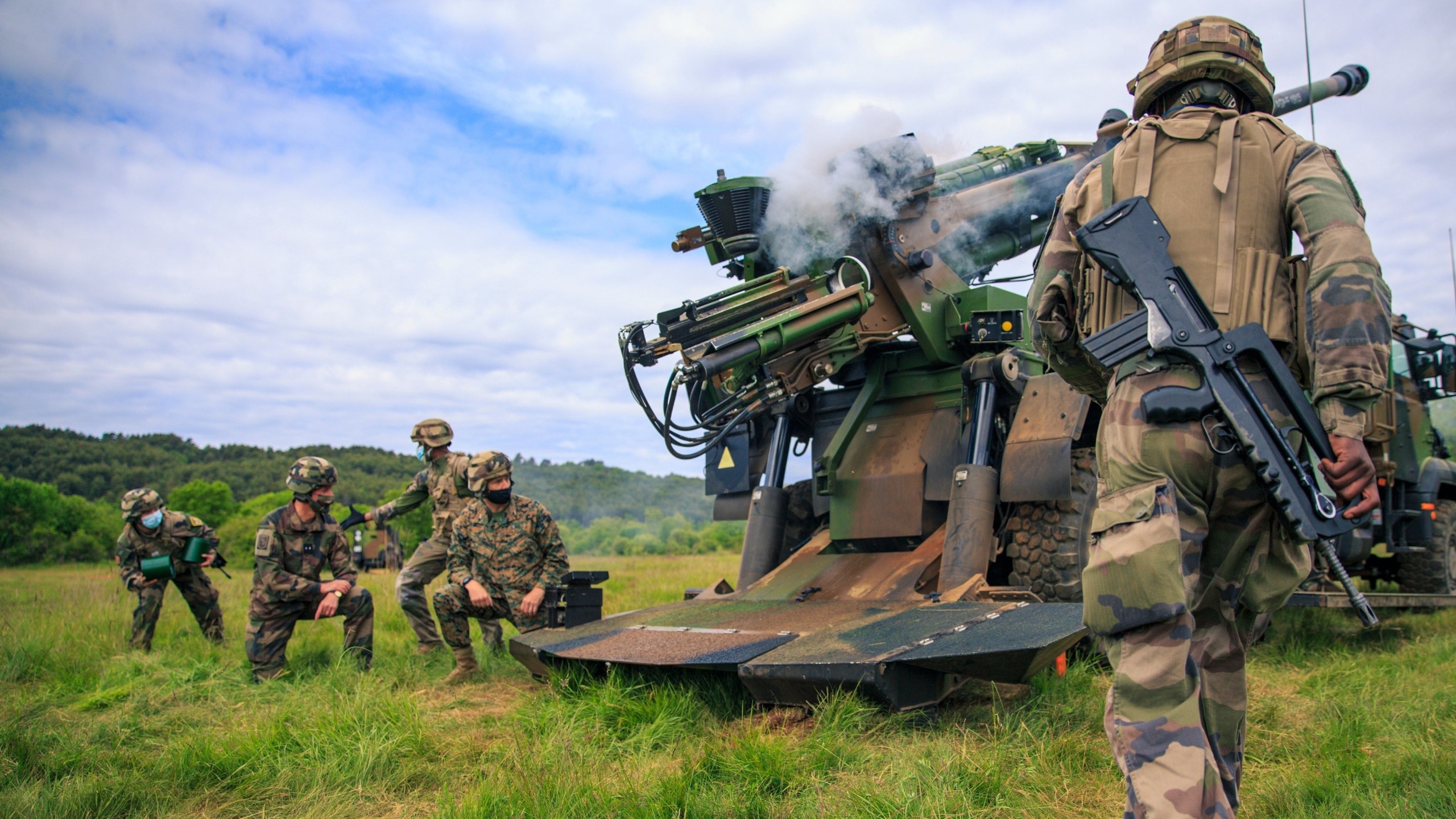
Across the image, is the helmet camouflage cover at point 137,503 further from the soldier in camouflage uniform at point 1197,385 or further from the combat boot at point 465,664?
the soldier in camouflage uniform at point 1197,385

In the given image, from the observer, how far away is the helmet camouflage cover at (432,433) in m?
7.63

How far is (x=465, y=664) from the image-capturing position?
609 cm

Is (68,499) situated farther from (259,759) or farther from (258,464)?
(259,759)

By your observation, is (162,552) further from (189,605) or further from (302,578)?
(302,578)

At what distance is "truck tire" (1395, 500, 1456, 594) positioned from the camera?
7.44m

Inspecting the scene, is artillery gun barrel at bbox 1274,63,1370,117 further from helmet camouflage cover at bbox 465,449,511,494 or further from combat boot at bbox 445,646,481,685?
combat boot at bbox 445,646,481,685

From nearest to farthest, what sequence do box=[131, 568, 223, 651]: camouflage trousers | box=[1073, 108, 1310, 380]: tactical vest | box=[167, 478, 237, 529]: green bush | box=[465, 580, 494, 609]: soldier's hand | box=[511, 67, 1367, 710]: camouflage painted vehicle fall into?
box=[1073, 108, 1310, 380]: tactical vest
box=[511, 67, 1367, 710]: camouflage painted vehicle
box=[465, 580, 494, 609]: soldier's hand
box=[131, 568, 223, 651]: camouflage trousers
box=[167, 478, 237, 529]: green bush

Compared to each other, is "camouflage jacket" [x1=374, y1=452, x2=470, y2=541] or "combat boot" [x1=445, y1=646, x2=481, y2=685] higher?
"camouflage jacket" [x1=374, y1=452, x2=470, y2=541]

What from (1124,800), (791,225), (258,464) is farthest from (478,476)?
(258,464)

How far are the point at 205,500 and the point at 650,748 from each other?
20932 mm

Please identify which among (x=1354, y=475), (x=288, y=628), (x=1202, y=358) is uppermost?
(x=1202, y=358)

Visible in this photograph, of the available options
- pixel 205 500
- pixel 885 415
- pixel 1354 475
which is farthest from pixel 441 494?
pixel 205 500

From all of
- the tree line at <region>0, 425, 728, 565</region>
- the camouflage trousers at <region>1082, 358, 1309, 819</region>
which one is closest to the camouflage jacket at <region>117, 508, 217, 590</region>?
the tree line at <region>0, 425, 728, 565</region>

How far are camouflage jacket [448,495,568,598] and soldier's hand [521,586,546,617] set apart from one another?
0.26 metres
